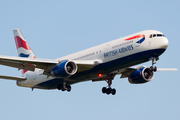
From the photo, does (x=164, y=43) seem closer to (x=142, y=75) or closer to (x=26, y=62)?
(x=142, y=75)

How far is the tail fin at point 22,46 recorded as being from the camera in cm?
5444

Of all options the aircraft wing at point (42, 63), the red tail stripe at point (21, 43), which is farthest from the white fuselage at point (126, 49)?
the red tail stripe at point (21, 43)

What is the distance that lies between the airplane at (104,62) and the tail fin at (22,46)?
18.4ft

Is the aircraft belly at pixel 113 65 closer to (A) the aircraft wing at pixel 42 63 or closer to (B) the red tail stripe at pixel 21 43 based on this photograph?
(A) the aircraft wing at pixel 42 63

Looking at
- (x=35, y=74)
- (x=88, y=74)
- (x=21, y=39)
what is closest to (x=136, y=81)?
(x=88, y=74)

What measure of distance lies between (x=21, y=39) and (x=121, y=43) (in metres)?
20.5

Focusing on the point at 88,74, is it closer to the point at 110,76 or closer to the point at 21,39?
the point at 110,76

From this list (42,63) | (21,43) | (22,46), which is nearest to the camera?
(42,63)

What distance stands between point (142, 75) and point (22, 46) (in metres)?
19.5

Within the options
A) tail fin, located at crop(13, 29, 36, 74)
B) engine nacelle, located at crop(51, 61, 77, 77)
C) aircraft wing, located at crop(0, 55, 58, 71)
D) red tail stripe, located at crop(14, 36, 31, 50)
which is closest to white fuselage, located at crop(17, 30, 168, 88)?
engine nacelle, located at crop(51, 61, 77, 77)

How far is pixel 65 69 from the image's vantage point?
41312 millimetres

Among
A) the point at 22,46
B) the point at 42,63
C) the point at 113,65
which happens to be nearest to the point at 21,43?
the point at 22,46

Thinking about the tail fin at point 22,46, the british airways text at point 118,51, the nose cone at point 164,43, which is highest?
the tail fin at point 22,46

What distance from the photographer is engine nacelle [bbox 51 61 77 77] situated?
41469 mm
